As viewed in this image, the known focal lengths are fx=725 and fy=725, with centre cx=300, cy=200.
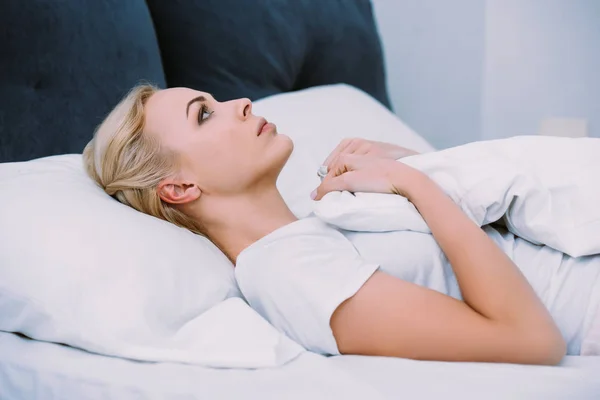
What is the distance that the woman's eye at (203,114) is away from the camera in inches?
51.0

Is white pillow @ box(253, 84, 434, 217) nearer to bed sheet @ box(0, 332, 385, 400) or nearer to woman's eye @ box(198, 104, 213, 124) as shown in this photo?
woman's eye @ box(198, 104, 213, 124)

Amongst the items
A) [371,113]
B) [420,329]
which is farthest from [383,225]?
[371,113]

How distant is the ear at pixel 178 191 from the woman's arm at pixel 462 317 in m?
0.38

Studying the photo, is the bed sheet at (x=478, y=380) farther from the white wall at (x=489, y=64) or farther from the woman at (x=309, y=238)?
the white wall at (x=489, y=64)

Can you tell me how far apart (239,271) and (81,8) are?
0.80m

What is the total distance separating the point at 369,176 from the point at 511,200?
24 centimetres

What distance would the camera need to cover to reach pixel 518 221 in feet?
3.99

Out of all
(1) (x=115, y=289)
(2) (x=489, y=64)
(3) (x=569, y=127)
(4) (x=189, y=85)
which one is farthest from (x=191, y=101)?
(3) (x=569, y=127)

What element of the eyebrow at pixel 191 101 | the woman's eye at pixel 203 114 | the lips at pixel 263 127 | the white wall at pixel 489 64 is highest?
the eyebrow at pixel 191 101

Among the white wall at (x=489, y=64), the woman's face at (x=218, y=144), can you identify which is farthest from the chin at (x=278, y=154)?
the white wall at (x=489, y=64)

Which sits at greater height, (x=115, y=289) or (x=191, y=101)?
(x=191, y=101)

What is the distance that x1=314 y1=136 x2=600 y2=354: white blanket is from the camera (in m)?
1.14

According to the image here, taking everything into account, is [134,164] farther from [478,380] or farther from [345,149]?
[478,380]

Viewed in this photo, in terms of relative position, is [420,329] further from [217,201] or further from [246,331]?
[217,201]
